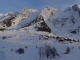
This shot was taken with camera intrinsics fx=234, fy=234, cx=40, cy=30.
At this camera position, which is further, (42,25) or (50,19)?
(50,19)

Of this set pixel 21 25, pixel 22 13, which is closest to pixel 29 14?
pixel 22 13

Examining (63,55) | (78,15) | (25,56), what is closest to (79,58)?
(63,55)

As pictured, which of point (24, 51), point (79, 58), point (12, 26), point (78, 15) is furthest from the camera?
point (78, 15)

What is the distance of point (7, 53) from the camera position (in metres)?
25.2

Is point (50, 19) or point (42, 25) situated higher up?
point (50, 19)

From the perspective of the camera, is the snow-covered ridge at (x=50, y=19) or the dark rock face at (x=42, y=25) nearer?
the dark rock face at (x=42, y=25)

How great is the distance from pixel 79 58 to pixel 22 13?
236ft

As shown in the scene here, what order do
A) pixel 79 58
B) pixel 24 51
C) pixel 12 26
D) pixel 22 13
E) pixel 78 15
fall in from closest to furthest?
pixel 79 58 → pixel 24 51 → pixel 12 26 → pixel 78 15 → pixel 22 13

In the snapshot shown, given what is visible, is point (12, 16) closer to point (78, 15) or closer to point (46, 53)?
point (78, 15)

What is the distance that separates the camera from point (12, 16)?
9288cm

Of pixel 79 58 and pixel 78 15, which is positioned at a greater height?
pixel 78 15

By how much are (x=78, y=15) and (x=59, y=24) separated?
927cm

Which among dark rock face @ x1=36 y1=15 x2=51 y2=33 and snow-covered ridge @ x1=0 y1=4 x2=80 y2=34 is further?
snow-covered ridge @ x1=0 y1=4 x2=80 y2=34

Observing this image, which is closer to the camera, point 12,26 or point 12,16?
point 12,26
